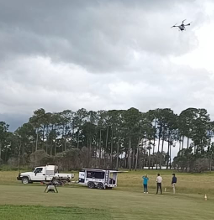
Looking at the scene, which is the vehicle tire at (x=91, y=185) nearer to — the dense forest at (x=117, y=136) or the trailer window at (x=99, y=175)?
the trailer window at (x=99, y=175)

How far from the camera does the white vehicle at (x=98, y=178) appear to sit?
41594 millimetres

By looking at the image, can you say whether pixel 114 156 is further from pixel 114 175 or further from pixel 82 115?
pixel 114 175

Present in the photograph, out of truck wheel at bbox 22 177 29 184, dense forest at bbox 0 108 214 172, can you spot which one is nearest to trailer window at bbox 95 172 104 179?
truck wheel at bbox 22 177 29 184

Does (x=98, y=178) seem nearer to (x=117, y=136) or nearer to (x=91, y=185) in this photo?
(x=91, y=185)

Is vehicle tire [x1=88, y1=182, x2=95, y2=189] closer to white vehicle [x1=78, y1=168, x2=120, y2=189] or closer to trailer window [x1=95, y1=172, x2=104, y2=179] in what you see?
white vehicle [x1=78, y1=168, x2=120, y2=189]

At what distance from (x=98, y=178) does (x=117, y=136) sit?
8703 cm

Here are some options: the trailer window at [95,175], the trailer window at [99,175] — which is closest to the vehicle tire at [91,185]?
the trailer window at [95,175]

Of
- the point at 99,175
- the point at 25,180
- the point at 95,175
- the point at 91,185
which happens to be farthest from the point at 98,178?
the point at 25,180

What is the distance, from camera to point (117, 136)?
129m

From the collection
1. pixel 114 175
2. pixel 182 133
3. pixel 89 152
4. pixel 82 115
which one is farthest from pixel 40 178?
pixel 82 115

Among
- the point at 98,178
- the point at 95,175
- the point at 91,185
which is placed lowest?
the point at 91,185

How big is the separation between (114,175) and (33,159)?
53717 mm

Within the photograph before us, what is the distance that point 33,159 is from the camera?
9344 cm

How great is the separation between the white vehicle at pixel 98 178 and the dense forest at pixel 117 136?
66.5m
